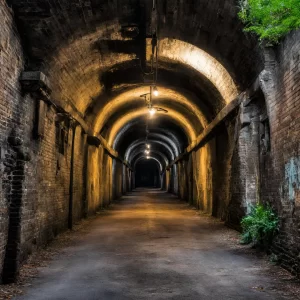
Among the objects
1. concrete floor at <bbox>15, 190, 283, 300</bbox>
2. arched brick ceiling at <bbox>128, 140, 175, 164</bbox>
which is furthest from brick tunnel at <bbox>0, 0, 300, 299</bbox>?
arched brick ceiling at <bbox>128, 140, 175, 164</bbox>

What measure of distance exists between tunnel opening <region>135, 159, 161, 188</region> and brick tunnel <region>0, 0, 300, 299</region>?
153 ft

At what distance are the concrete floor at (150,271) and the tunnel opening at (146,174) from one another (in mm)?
52614

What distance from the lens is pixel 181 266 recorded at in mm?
Result: 7098

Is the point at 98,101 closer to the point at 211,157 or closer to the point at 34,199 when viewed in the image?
the point at 211,157

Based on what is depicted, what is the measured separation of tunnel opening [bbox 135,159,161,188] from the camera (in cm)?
6375

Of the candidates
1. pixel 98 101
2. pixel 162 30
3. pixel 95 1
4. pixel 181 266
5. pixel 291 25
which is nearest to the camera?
pixel 291 25

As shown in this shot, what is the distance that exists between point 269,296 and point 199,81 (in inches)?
387

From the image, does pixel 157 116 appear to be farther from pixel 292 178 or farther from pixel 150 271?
pixel 150 271

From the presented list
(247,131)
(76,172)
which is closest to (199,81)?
(247,131)

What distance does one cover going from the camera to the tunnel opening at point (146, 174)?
209 feet

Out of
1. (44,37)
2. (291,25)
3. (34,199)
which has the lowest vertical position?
(34,199)

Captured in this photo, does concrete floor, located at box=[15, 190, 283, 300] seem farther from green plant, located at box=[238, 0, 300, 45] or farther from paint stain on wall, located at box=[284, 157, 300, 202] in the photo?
green plant, located at box=[238, 0, 300, 45]

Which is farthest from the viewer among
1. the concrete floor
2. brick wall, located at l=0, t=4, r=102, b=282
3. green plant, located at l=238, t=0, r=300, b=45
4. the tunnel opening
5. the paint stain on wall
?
the tunnel opening

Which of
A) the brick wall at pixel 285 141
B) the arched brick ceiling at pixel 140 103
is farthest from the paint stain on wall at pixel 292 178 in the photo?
the arched brick ceiling at pixel 140 103
